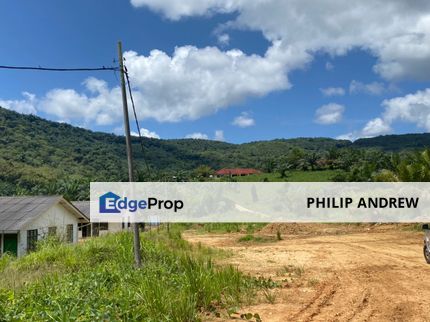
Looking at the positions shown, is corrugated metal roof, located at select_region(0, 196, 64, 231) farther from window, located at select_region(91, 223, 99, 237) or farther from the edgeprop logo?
window, located at select_region(91, 223, 99, 237)

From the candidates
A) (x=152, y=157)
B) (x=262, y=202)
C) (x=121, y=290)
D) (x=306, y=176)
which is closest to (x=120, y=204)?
(x=262, y=202)

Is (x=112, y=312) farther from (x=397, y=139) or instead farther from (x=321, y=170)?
(x=397, y=139)

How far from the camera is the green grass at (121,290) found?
7.34 m

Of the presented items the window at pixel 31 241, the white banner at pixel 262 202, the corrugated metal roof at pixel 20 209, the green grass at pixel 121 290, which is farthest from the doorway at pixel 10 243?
the green grass at pixel 121 290

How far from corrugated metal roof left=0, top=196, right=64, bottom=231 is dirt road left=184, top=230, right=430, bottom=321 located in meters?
15.6

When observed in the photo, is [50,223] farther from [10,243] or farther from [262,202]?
[262,202]

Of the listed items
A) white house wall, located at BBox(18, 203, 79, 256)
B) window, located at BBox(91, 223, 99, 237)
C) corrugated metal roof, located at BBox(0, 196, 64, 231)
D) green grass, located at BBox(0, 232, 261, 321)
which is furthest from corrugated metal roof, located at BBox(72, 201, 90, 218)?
green grass, located at BBox(0, 232, 261, 321)

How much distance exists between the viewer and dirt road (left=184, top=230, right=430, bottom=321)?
8523mm

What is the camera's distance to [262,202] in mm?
62719

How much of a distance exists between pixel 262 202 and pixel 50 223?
120ft

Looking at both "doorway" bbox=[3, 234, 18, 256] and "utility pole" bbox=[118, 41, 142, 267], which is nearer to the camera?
"utility pole" bbox=[118, 41, 142, 267]

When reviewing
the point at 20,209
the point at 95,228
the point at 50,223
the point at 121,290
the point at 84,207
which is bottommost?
the point at 95,228

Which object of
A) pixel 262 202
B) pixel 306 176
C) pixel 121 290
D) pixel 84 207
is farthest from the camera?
pixel 306 176

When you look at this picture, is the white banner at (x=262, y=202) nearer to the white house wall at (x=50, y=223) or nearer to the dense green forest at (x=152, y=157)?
the dense green forest at (x=152, y=157)
